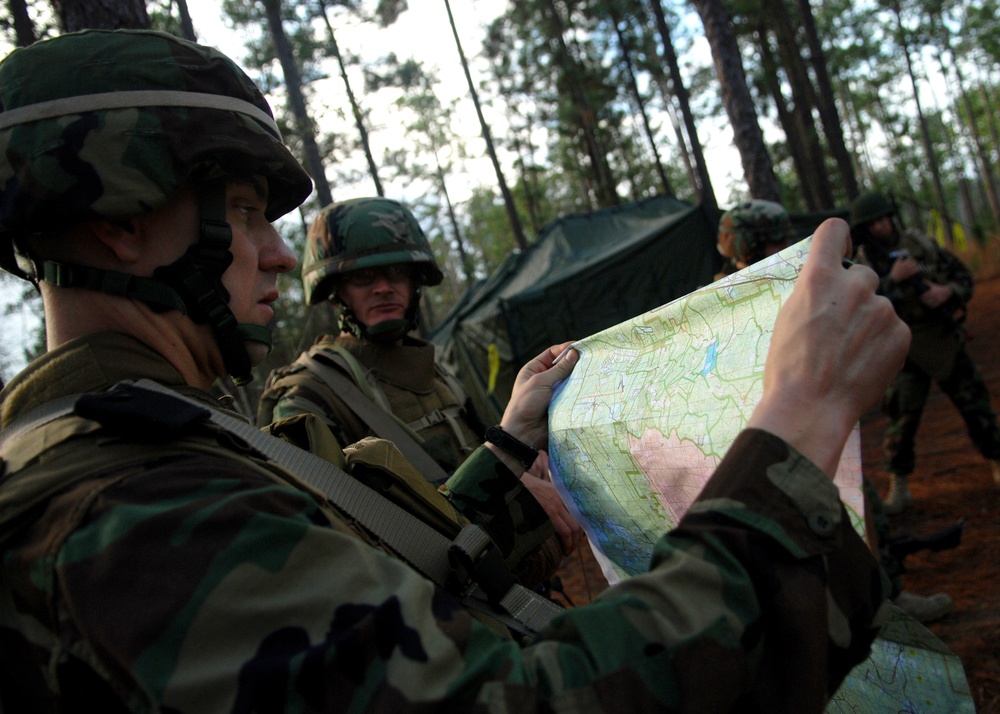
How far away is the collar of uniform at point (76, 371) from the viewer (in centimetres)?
111

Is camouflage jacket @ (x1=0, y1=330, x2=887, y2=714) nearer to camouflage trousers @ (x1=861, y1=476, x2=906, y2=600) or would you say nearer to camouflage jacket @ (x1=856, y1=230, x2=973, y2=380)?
camouflage trousers @ (x1=861, y1=476, x2=906, y2=600)

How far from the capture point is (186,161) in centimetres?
121

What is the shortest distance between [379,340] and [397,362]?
0.13 metres

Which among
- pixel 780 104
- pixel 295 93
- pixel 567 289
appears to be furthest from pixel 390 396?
pixel 780 104

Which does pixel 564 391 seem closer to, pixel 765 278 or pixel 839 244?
pixel 765 278

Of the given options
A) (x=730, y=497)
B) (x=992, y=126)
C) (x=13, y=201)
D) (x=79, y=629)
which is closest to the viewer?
(x=79, y=629)

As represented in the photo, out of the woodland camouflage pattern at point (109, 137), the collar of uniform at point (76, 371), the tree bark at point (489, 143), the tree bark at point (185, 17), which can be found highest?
the tree bark at point (489, 143)

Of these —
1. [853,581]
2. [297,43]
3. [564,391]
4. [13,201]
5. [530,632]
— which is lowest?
[530,632]

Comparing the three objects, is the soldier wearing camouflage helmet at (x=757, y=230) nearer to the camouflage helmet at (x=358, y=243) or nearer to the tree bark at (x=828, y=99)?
the camouflage helmet at (x=358, y=243)

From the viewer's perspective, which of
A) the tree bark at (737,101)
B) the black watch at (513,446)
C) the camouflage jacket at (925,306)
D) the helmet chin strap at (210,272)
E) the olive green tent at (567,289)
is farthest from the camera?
the olive green tent at (567,289)

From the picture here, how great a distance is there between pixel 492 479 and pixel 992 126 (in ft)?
160

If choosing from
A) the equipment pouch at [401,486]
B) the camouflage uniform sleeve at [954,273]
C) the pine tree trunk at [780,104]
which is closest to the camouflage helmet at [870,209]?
the camouflage uniform sleeve at [954,273]

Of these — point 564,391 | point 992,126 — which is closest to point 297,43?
point 564,391

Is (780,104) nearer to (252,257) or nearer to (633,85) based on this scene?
(633,85)
